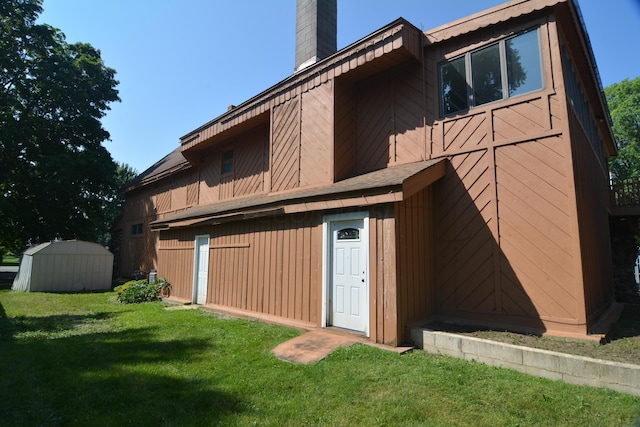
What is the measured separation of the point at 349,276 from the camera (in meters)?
6.58

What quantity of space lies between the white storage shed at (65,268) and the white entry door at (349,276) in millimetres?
13944

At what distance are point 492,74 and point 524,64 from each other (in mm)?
540

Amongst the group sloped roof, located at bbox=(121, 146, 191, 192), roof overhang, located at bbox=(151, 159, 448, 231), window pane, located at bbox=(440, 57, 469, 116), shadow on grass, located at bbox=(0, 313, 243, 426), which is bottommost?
shadow on grass, located at bbox=(0, 313, 243, 426)

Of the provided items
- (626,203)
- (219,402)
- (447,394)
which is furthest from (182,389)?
(626,203)

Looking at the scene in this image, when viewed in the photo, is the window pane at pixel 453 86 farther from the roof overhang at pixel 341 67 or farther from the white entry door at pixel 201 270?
the white entry door at pixel 201 270

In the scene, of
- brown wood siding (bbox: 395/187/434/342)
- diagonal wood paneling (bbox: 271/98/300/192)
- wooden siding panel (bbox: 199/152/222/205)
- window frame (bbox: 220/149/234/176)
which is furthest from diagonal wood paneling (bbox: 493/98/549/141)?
wooden siding panel (bbox: 199/152/222/205)

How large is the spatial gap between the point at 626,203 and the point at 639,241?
3.27 m

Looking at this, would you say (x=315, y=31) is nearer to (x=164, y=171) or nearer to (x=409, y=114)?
(x=409, y=114)

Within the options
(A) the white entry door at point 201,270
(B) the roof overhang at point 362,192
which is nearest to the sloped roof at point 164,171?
(A) the white entry door at point 201,270

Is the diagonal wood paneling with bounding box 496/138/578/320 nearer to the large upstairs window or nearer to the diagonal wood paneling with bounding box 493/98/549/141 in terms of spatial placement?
the diagonal wood paneling with bounding box 493/98/549/141

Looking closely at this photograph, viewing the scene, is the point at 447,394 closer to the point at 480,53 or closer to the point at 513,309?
the point at 513,309

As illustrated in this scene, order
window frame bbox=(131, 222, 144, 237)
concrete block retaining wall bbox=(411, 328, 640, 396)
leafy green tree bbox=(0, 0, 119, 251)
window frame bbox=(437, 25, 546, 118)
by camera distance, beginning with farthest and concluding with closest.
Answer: window frame bbox=(131, 222, 144, 237) → leafy green tree bbox=(0, 0, 119, 251) → window frame bbox=(437, 25, 546, 118) → concrete block retaining wall bbox=(411, 328, 640, 396)

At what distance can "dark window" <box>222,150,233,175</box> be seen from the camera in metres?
12.9

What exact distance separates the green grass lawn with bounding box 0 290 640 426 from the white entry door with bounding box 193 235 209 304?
14.5ft
